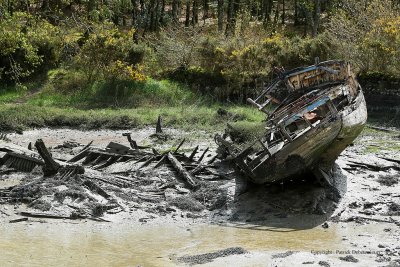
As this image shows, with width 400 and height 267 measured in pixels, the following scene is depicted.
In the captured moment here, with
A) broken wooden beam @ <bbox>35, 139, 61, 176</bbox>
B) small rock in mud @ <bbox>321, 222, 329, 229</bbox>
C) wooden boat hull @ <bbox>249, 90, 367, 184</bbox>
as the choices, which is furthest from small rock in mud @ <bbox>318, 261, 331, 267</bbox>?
broken wooden beam @ <bbox>35, 139, 61, 176</bbox>

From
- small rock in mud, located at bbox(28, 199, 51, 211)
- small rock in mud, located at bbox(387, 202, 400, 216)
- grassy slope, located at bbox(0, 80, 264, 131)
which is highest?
small rock in mud, located at bbox(387, 202, 400, 216)

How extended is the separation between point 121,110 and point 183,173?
38.9 ft

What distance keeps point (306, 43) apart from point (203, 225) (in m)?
19.5

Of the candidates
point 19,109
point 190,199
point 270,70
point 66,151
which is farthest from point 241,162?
point 270,70

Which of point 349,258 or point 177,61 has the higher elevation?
point 349,258

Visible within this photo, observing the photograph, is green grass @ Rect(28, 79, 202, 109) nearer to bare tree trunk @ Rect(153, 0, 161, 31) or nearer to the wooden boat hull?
the wooden boat hull

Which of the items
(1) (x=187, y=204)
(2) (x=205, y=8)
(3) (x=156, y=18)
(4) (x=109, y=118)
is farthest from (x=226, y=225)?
(2) (x=205, y=8)

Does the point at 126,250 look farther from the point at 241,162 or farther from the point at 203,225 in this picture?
the point at 241,162

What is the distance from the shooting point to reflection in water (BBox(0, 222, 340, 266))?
11.7 m

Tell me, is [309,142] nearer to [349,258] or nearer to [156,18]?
[349,258]

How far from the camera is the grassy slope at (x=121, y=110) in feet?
83.6

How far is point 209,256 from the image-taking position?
11.8 m

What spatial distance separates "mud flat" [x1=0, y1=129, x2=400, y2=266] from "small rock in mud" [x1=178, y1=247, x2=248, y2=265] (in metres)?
0.02

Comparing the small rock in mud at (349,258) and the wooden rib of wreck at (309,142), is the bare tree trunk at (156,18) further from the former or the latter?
the small rock in mud at (349,258)
